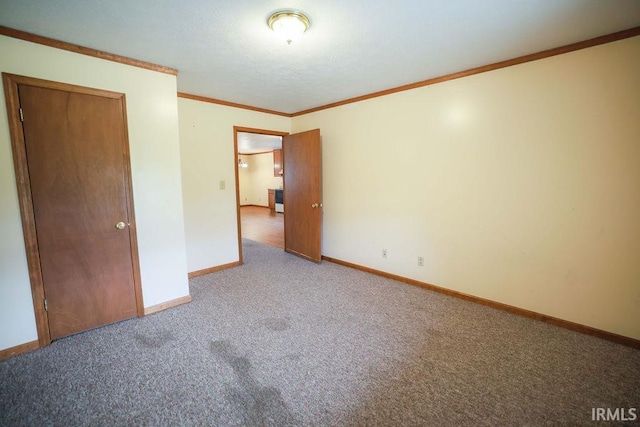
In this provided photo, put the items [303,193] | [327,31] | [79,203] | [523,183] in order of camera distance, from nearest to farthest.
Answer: [327,31] → [79,203] → [523,183] → [303,193]

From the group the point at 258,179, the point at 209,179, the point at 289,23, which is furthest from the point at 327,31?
the point at 258,179

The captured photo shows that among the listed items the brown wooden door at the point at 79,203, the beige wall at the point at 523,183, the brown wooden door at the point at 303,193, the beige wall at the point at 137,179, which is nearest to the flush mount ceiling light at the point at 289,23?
the beige wall at the point at 137,179

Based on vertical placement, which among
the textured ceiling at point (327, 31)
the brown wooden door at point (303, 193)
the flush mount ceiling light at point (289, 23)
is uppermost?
the textured ceiling at point (327, 31)

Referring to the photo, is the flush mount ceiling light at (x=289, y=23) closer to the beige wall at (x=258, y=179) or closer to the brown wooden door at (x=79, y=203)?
the brown wooden door at (x=79, y=203)

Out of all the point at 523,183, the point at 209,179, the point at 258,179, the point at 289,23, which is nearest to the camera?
the point at 289,23

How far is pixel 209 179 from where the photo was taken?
Result: 3789 mm

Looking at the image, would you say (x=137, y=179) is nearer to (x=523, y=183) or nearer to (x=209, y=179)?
(x=209, y=179)

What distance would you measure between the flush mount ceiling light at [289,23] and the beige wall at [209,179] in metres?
2.12

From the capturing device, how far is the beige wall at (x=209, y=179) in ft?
11.7

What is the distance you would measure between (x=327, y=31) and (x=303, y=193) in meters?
→ 2.57

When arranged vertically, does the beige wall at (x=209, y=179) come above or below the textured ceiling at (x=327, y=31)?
below

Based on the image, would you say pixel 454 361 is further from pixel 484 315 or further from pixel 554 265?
pixel 554 265

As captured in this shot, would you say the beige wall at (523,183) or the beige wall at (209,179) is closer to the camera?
the beige wall at (523,183)

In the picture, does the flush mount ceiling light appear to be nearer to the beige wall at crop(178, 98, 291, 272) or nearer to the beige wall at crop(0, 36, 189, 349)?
the beige wall at crop(0, 36, 189, 349)
